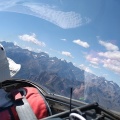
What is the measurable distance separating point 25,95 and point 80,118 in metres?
0.96

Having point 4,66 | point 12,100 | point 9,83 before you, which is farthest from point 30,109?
point 9,83

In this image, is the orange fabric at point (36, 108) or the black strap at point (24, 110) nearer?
the black strap at point (24, 110)

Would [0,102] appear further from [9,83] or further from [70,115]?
[9,83]

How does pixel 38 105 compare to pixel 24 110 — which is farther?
pixel 38 105

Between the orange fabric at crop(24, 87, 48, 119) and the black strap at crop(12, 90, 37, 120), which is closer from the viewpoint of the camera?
the black strap at crop(12, 90, 37, 120)

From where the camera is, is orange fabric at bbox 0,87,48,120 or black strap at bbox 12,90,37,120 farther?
orange fabric at bbox 0,87,48,120

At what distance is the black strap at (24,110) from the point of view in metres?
2.30

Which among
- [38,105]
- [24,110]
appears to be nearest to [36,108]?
[38,105]

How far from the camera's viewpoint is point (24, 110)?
2.40 m

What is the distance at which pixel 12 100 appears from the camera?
2.62 metres

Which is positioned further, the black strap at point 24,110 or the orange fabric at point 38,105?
the orange fabric at point 38,105

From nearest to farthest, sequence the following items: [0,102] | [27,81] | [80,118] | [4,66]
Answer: [80,118] → [0,102] → [4,66] → [27,81]

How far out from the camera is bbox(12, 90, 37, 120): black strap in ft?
7.55

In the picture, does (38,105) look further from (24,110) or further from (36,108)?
(24,110)
